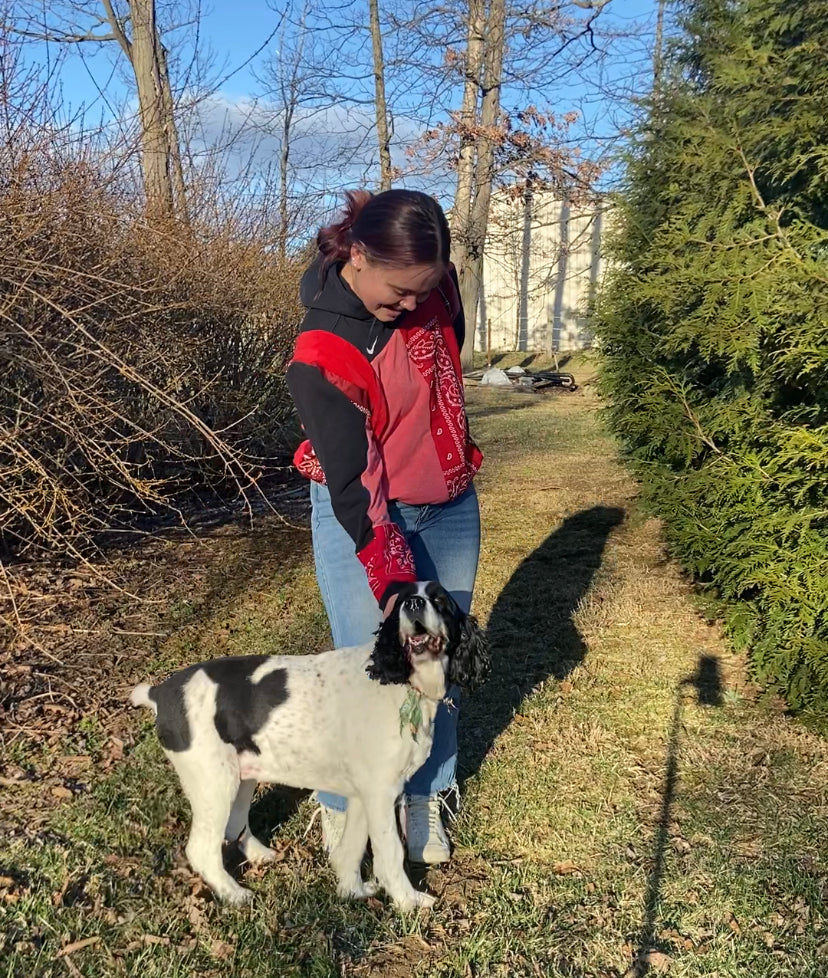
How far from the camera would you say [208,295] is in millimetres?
7387

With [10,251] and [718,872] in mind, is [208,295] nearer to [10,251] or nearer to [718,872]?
[10,251]

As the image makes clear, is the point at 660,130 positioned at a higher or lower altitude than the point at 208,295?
higher

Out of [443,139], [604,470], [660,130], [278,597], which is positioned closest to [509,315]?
[443,139]

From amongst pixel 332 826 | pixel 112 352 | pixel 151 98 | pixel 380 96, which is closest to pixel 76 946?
pixel 332 826

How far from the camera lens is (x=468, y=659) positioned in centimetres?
251

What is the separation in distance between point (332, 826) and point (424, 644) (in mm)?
1008

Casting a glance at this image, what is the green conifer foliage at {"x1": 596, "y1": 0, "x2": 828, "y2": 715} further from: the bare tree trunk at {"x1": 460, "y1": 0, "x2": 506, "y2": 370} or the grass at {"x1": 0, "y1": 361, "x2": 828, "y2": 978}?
the bare tree trunk at {"x1": 460, "y1": 0, "x2": 506, "y2": 370}

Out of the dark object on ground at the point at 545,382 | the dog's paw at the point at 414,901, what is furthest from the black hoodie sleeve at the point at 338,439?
the dark object on ground at the point at 545,382

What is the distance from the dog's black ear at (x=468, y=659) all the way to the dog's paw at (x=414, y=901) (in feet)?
2.61

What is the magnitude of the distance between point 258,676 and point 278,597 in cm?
311

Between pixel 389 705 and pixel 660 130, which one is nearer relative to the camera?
pixel 389 705

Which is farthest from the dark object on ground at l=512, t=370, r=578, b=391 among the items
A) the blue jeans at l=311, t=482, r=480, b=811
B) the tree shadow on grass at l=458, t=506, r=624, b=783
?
the blue jeans at l=311, t=482, r=480, b=811

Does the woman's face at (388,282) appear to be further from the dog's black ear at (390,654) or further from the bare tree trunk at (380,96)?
the bare tree trunk at (380,96)

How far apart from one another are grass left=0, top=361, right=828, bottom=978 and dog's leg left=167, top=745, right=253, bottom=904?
3.9 inches
